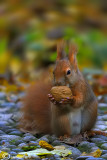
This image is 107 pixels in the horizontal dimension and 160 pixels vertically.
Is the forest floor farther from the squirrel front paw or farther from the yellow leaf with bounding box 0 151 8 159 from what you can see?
the squirrel front paw

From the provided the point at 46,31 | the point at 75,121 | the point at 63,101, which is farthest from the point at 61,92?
the point at 46,31

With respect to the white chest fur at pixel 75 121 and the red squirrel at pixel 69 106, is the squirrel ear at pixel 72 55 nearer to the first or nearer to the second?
the red squirrel at pixel 69 106

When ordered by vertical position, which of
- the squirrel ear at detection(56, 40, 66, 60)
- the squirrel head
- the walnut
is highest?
the squirrel ear at detection(56, 40, 66, 60)

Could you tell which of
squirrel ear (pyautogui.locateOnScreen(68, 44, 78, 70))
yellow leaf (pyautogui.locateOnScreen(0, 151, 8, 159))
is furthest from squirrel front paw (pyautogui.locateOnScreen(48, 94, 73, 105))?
yellow leaf (pyautogui.locateOnScreen(0, 151, 8, 159))

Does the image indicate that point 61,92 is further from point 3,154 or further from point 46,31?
point 46,31

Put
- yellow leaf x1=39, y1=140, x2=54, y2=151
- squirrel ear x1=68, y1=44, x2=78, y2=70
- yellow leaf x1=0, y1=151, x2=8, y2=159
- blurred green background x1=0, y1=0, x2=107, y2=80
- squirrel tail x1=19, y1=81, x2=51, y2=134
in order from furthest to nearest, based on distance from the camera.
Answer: blurred green background x1=0, y1=0, x2=107, y2=80 → squirrel tail x1=19, y1=81, x2=51, y2=134 → squirrel ear x1=68, y1=44, x2=78, y2=70 → yellow leaf x1=39, y1=140, x2=54, y2=151 → yellow leaf x1=0, y1=151, x2=8, y2=159

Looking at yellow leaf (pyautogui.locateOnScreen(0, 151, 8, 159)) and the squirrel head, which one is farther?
the squirrel head

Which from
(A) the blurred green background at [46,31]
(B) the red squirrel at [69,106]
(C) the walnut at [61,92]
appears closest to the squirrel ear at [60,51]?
(B) the red squirrel at [69,106]
